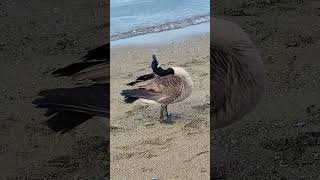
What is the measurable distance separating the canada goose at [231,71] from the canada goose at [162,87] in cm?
19

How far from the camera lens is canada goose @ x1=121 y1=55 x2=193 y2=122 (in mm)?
2375

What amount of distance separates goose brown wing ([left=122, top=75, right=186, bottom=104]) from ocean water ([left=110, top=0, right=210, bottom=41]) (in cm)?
95

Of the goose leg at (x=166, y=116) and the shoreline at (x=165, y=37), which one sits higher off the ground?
the shoreline at (x=165, y=37)

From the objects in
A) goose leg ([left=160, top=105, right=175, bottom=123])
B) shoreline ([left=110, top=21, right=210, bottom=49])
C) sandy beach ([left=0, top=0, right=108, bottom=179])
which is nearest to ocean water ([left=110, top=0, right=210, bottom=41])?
shoreline ([left=110, top=21, right=210, bottom=49])

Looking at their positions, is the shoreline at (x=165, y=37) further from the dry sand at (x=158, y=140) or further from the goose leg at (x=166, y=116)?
the goose leg at (x=166, y=116)

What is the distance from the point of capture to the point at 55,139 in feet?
11.7

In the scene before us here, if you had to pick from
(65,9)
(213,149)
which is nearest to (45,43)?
(65,9)

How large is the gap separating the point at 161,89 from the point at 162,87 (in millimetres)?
18

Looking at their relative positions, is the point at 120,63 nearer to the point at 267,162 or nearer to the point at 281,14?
the point at 267,162

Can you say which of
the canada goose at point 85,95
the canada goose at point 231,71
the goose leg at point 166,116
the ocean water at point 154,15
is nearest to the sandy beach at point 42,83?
the canada goose at point 85,95

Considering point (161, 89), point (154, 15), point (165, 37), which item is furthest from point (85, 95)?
point (165, 37)

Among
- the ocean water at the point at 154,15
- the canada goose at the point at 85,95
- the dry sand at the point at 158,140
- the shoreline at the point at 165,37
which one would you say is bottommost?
the dry sand at the point at 158,140

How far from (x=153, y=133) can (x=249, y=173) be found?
21.3 inches

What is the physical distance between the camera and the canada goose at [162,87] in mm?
2375
